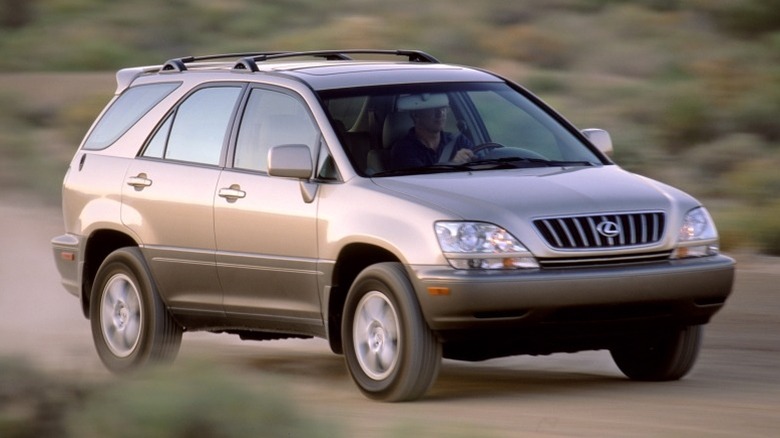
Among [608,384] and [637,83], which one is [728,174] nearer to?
[637,83]

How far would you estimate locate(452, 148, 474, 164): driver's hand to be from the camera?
8.96 meters

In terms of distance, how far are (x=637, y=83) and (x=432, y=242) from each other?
21762 millimetres

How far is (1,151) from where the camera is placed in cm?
2423

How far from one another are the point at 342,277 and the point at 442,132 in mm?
1002

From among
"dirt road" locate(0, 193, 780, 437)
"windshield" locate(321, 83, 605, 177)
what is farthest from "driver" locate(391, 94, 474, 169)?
"dirt road" locate(0, 193, 780, 437)

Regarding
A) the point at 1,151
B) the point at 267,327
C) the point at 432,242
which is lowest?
the point at 1,151

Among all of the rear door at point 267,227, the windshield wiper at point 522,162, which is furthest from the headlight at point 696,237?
the rear door at point 267,227

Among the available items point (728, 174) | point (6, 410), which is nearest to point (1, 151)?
point (728, 174)

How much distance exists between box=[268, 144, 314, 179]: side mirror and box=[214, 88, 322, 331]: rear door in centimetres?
17

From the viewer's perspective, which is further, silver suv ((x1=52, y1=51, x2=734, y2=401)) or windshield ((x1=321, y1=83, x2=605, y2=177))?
windshield ((x1=321, y1=83, x2=605, y2=177))

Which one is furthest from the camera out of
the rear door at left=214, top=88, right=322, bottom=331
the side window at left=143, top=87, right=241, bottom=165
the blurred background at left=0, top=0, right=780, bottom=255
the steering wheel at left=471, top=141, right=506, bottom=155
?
the blurred background at left=0, top=0, right=780, bottom=255

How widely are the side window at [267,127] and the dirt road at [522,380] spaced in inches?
49.8

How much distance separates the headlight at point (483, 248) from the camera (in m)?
7.98

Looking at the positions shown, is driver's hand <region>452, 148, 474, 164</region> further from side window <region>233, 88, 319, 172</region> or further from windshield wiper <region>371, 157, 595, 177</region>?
side window <region>233, 88, 319, 172</region>
